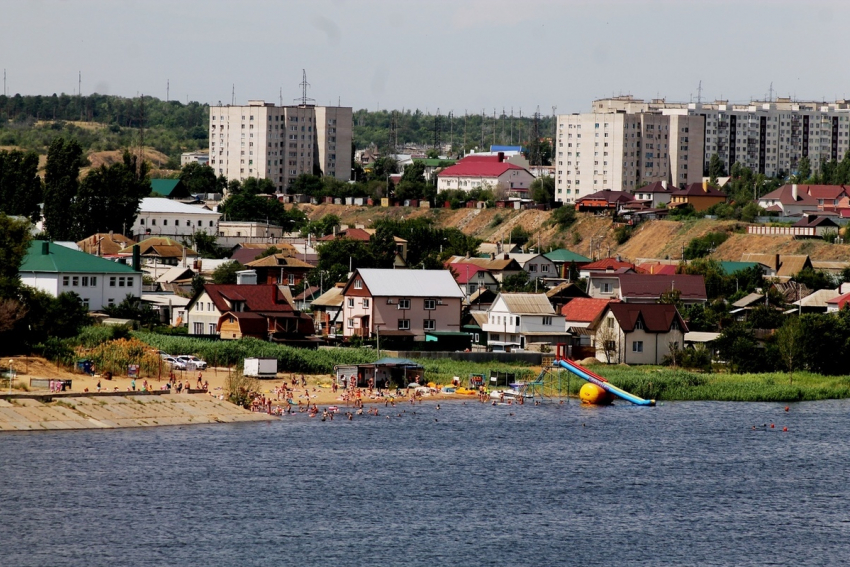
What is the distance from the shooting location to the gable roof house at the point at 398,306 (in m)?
78.4

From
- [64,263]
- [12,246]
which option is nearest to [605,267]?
[64,263]

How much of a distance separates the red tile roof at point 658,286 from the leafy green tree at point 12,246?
39.6 m

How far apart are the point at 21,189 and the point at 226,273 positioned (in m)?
24.9

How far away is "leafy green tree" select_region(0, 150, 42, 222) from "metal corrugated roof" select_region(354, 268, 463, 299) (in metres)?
42.5

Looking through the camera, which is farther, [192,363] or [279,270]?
[279,270]

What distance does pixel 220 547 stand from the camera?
37.4 meters

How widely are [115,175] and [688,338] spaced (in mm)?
49909

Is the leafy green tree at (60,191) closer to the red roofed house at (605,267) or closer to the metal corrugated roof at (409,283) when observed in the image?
the metal corrugated roof at (409,283)

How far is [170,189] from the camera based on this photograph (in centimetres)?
15150

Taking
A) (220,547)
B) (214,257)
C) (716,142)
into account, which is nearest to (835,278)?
(214,257)

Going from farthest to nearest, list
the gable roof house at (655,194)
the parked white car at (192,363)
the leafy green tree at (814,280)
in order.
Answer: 1. the gable roof house at (655,194)
2. the leafy green tree at (814,280)
3. the parked white car at (192,363)

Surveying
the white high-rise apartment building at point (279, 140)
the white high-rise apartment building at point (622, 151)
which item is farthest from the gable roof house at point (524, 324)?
the white high-rise apartment building at point (279, 140)

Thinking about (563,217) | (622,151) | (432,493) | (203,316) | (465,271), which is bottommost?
(432,493)

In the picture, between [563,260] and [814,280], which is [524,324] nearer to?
[814,280]
